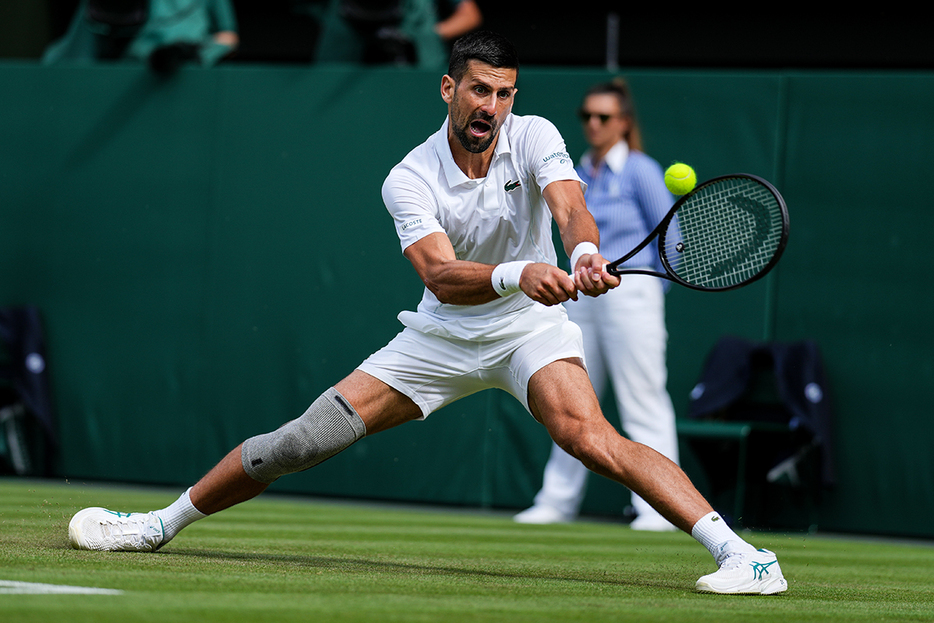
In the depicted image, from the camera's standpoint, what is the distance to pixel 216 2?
9758 mm

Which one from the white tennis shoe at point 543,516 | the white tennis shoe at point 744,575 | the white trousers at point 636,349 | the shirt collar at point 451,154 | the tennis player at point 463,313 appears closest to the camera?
the white tennis shoe at point 744,575

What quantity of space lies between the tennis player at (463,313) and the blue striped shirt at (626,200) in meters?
2.72

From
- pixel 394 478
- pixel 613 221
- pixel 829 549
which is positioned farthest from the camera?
pixel 394 478

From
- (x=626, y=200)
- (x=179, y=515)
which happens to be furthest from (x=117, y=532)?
(x=626, y=200)

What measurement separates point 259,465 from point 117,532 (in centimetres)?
58

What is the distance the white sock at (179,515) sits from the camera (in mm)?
4754

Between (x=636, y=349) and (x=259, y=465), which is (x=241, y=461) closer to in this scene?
(x=259, y=465)

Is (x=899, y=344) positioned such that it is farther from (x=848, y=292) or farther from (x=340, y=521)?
(x=340, y=521)

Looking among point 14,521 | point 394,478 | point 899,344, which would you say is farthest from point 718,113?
point 14,521

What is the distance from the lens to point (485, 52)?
4629mm

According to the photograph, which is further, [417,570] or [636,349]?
[636,349]

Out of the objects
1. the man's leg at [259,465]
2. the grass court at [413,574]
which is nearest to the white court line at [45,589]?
the grass court at [413,574]

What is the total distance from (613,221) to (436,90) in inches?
69.9

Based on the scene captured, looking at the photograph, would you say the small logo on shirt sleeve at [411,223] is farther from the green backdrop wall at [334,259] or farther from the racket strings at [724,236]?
the green backdrop wall at [334,259]
